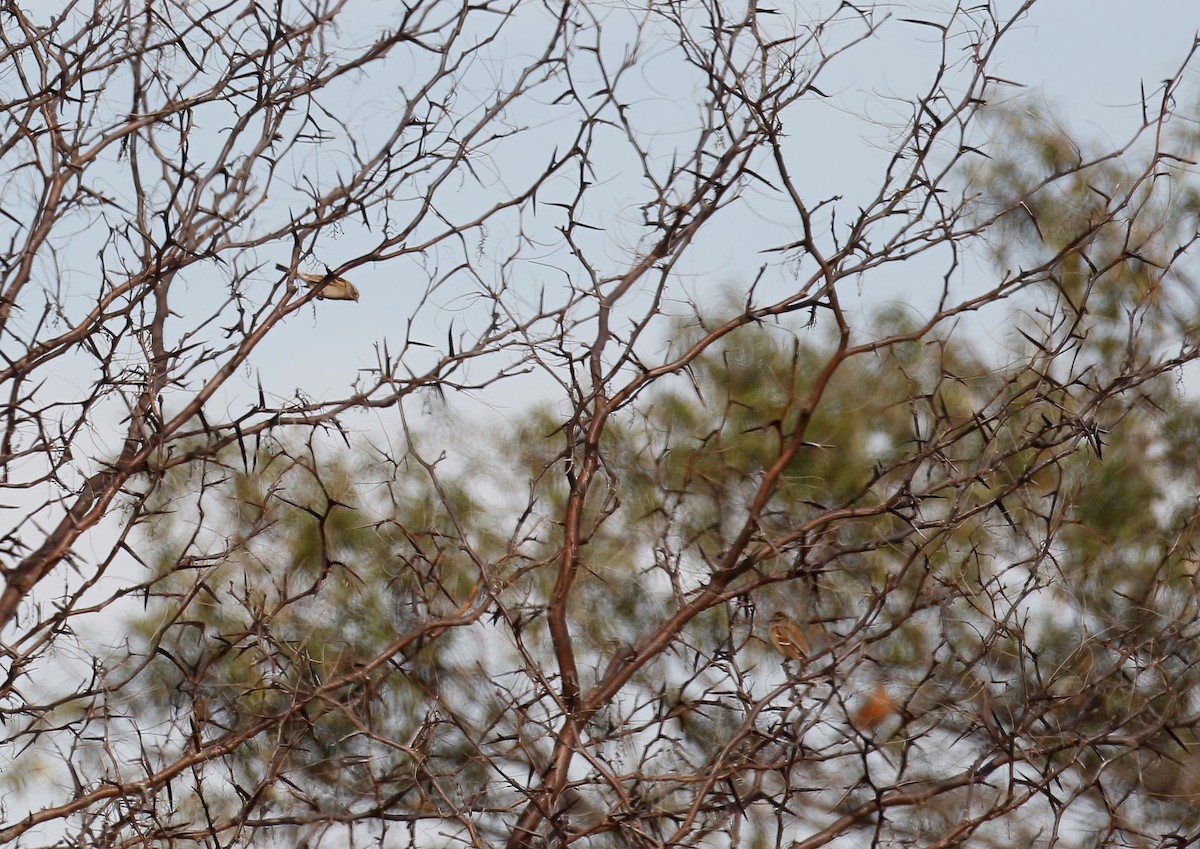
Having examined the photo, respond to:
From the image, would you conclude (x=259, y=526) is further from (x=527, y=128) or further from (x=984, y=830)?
(x=984, y=830)

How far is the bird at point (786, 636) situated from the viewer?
6.25 ft

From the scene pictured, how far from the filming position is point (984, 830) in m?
2.63

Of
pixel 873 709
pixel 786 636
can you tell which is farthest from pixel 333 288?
pixel 873 709

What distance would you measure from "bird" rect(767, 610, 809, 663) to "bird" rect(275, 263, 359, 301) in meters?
0.76

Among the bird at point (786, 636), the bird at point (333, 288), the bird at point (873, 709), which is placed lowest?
the bird at point (786, 636)

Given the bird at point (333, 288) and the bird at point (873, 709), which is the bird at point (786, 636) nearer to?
the bird at point (873, 709)

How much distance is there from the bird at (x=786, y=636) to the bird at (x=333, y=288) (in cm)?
76

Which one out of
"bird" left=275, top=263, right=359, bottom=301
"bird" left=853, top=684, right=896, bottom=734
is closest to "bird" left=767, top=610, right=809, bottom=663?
"bird" left=853, top=684, right=896, bottom=734

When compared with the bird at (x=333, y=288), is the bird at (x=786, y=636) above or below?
below

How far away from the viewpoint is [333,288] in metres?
1.92

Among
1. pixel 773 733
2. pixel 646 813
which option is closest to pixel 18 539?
pixel 646 813

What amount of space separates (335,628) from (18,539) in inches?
54.3

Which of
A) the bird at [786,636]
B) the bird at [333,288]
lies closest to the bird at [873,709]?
the bird at [786,636]

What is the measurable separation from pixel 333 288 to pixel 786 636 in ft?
2.62
